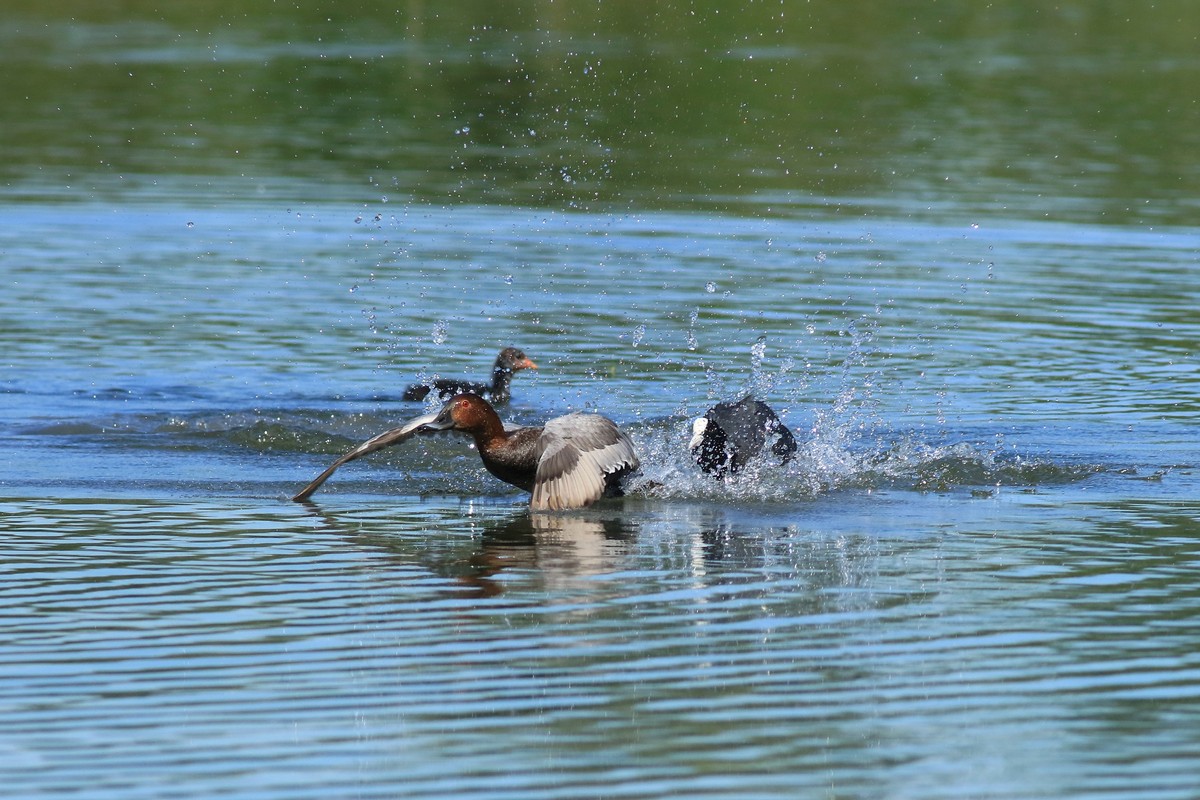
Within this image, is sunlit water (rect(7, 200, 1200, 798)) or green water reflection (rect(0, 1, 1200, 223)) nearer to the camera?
sunlit water (rect(7, 200, 1200, 798))

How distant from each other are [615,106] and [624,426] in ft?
57.1

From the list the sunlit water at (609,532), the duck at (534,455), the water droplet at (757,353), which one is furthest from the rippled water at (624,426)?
the duck at (534,455)

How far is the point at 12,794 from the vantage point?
18.2 ft

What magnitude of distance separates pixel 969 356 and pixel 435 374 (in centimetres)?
430

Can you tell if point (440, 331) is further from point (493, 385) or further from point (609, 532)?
point (609, 532)

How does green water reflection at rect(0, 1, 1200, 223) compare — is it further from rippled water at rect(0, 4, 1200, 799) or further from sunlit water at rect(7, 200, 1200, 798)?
sunlit water at rect(7, 200, 1200, 798)

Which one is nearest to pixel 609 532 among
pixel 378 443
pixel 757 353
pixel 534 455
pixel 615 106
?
pixel 534 455

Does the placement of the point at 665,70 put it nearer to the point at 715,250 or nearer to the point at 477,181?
the point at 477,181

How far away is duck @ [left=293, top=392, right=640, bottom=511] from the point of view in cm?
1041

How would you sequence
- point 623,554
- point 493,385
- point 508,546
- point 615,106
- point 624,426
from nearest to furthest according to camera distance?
point 623,554
point 508,546
point 624,426
point 493,385
point 615,106

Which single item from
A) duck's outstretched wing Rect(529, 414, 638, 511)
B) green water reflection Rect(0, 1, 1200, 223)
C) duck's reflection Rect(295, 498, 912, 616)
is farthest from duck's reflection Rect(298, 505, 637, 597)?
green water reflection Rect(0, 1, 1200, 223)

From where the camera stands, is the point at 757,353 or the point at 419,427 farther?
the point at 757,353

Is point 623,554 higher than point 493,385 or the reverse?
the reverse

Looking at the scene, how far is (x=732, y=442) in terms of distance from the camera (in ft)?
35.3
